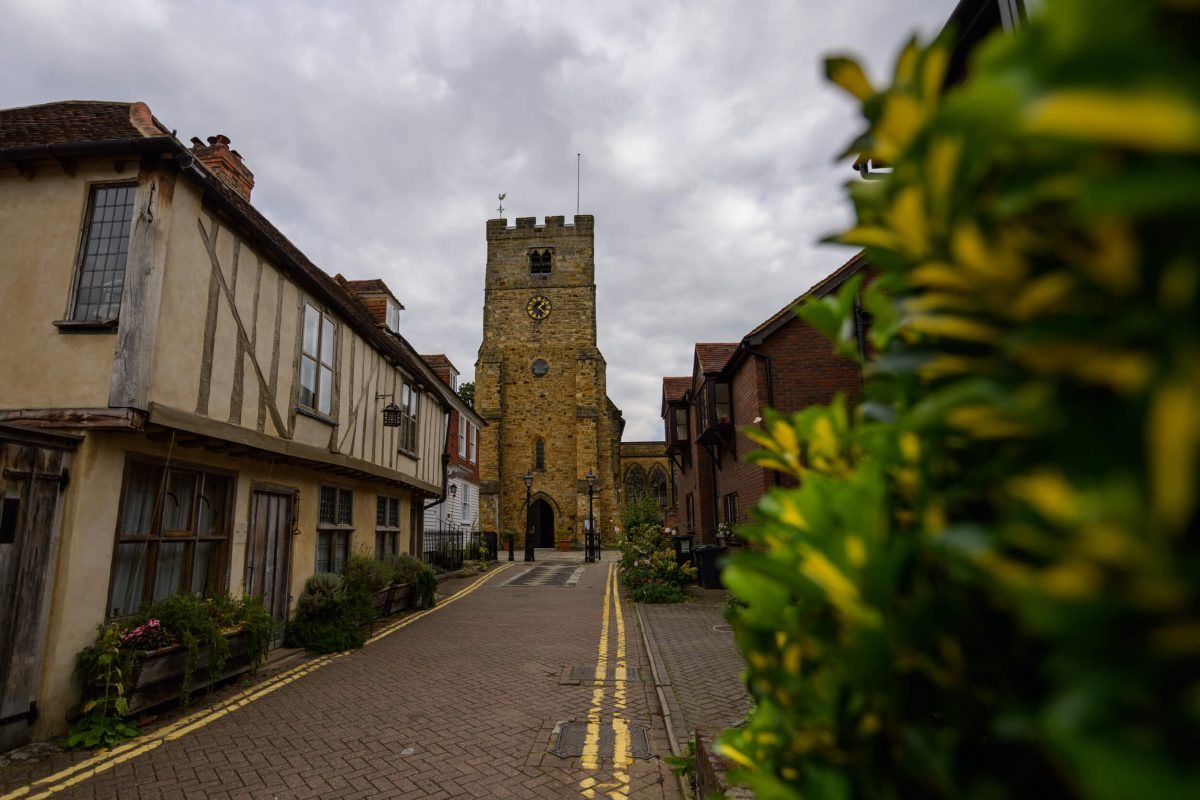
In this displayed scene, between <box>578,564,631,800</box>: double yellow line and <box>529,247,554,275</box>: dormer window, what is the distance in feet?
99.7

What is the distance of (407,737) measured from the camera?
537cm

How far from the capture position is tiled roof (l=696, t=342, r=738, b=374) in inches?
661

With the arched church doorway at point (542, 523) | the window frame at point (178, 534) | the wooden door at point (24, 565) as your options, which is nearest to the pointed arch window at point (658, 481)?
the arched church doorway at point (542, 523)

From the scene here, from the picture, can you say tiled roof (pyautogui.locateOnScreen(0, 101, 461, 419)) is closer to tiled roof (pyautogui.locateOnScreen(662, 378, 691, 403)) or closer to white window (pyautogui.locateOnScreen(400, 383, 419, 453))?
white window (pyautogui.locateOnScreen(400, 383, 419, 453))

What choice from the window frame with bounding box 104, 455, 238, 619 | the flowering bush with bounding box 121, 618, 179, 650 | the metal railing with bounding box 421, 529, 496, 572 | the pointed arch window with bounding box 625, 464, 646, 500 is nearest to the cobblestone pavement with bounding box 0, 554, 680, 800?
the flowering bush with bounding box 121, 618, 179, 650

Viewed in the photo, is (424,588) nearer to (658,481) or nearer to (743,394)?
(743,394)

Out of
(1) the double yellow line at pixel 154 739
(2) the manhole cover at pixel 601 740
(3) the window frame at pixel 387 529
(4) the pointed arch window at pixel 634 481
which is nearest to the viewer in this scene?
(1) the double yellow line at pixel 154 739

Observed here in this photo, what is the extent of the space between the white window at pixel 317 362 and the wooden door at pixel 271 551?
160 centimetres

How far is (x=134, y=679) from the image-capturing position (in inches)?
218

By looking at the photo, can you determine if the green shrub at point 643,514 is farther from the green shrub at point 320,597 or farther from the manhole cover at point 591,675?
the manhole cover at point 591,675

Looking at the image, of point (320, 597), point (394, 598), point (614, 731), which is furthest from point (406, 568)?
point (614, 731)

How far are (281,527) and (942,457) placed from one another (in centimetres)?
975

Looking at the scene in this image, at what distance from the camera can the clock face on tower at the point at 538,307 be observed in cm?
3653

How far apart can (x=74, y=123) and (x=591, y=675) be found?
9155mm
